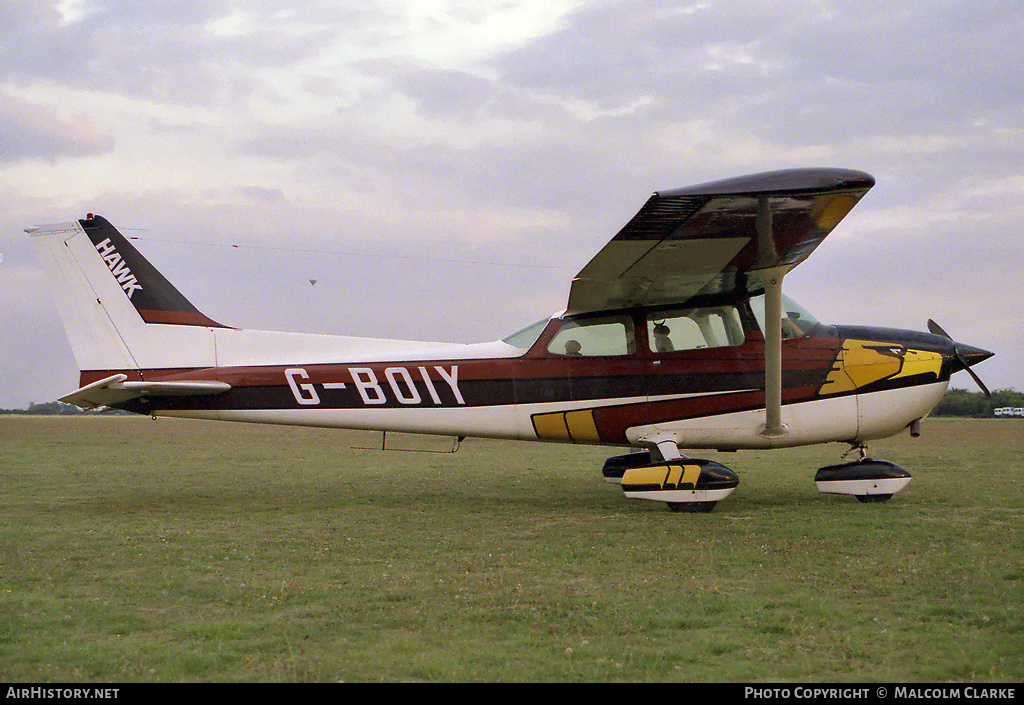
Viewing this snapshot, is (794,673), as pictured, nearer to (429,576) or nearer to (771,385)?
(429,576)

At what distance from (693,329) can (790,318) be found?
1146 mm

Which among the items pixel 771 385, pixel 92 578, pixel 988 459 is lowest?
pixel 988 459

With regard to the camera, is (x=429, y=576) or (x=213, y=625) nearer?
(x=213, y=625)

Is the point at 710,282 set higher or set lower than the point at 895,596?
higher

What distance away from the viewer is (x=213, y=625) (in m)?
4.65

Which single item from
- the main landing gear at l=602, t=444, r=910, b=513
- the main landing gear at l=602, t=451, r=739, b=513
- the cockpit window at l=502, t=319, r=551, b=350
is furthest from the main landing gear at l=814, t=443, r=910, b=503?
the cockpit window at l=502, t=319, r=551, b=350

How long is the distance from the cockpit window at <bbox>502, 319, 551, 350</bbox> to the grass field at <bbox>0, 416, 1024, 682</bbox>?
1.97 m

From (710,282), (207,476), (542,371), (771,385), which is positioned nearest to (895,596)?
(771,385)

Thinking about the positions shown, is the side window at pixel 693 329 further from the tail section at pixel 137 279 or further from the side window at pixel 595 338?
the tail section at pixel 137 279

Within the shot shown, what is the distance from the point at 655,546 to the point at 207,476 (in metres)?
9.49

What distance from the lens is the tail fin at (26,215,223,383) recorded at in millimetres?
10180

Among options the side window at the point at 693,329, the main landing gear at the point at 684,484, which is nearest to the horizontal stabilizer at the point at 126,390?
the main landing gear at the point at 684,484

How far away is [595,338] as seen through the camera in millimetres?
9984

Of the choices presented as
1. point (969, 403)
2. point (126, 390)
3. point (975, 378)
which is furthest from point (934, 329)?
point (969, 403)
